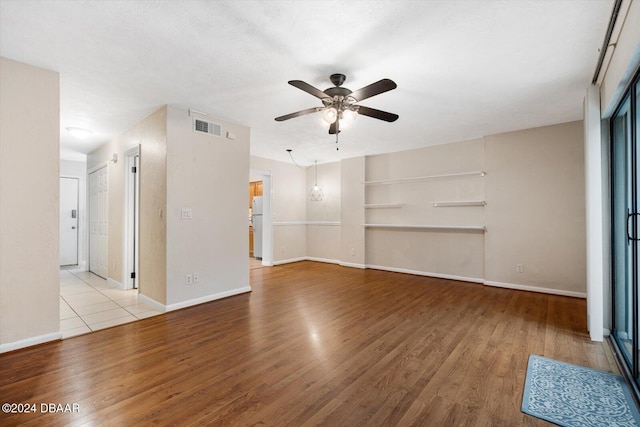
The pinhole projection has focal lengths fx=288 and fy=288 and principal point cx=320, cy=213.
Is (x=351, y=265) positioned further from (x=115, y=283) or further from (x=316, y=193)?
(x=115, y=283)

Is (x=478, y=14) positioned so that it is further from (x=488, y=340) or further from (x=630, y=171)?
(x=488, y=340)

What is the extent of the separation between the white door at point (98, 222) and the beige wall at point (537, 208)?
662 centimetres

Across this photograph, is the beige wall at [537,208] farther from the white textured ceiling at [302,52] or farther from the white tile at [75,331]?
the white tile at [75,331]

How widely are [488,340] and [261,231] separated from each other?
564cm

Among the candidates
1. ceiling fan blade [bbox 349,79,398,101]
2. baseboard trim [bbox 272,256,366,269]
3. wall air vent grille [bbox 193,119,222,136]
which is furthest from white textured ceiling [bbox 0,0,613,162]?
baseboard trim [bbox 272,256,366,269]

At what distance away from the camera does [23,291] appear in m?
2.52

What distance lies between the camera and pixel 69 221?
667cm

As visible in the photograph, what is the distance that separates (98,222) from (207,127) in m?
3.37

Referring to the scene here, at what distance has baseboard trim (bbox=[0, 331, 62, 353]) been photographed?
7.96ft

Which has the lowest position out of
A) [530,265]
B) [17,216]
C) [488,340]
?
[488,340]

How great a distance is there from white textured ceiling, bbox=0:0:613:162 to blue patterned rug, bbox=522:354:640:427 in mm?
2519

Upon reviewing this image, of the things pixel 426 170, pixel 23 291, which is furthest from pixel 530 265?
pixel 23 291

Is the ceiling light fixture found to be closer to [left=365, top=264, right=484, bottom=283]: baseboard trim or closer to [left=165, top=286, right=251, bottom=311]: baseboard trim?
[left=165, top=286, right=251, bottom=311]: baseboard trim

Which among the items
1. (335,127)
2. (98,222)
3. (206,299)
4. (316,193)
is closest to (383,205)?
(316,193)
